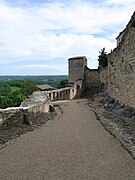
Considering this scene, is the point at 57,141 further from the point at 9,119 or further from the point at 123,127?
the point at 123,127

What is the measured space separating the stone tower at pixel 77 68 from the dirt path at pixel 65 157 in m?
22.6

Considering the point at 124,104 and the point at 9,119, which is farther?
the point at 124,104

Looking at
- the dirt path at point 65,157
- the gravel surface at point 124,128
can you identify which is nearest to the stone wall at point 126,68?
the gravel surface at point 124,128

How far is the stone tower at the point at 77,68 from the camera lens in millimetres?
30969

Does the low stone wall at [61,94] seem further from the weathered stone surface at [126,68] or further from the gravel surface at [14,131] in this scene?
the gravel surface at [14,131]

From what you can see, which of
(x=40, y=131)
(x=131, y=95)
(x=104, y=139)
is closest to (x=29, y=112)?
(x=40, y=131)

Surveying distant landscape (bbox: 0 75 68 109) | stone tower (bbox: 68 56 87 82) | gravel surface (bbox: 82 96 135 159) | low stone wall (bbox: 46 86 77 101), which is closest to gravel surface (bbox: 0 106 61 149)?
gravel surface (bbox: 82 96 135 159)

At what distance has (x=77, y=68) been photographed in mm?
31219

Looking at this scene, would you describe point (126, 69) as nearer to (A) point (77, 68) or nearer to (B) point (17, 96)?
(A) point (77, 68)

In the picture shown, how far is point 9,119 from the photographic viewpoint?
829cm

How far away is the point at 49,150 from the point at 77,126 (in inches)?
119

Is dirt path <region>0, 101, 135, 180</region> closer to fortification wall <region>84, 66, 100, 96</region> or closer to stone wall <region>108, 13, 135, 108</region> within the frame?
stone wall <region>108, 13, 135, 108</region>

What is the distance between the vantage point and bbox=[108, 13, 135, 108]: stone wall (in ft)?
39.5

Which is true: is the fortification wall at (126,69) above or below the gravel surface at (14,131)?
above
